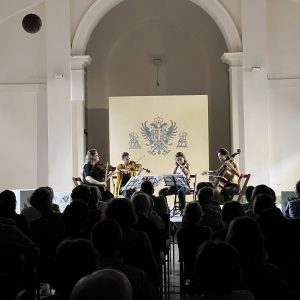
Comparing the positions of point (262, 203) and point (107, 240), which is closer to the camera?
point (107, 240)

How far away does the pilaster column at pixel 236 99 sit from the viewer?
11719mm

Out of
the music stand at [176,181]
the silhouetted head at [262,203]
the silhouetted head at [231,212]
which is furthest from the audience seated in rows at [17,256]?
the music stand at [176,181]

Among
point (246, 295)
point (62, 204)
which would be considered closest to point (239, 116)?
point (62, 204)

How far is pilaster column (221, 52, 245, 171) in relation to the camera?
11.7 metres

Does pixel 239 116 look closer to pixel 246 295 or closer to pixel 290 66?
pixel 290 66

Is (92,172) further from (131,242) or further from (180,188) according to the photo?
(131,242)

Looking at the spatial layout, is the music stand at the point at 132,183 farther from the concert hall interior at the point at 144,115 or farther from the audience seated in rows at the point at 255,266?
the audience seated in rows at the point at 255,266

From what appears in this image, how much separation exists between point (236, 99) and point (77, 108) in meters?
3.34

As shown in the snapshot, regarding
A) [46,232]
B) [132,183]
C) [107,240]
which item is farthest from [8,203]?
[132,183]

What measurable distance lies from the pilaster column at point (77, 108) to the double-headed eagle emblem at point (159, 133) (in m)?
1.47

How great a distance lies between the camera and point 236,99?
11922 millimetres

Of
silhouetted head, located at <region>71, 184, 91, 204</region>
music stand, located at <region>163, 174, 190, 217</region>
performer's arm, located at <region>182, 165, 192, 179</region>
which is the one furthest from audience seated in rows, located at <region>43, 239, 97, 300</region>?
performer's arm, located at <region>182, 165, 192, 179</region>

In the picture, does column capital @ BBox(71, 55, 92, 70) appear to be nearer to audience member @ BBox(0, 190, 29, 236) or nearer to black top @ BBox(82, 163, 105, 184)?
black top @ BBox(82, 163, 105, 184)

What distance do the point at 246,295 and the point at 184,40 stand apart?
488 inches
